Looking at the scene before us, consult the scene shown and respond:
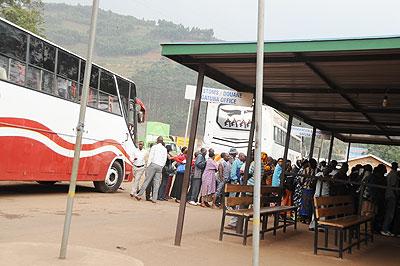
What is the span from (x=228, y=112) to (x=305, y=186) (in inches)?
555

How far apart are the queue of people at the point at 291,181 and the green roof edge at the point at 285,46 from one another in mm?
3065

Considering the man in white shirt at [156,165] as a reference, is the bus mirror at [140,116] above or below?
above

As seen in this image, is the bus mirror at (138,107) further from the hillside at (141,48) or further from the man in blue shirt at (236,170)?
the hillside at (141,48)

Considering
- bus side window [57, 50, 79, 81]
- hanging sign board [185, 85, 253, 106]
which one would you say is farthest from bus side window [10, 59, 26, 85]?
hanging sign board [185, 85, 253, 106]

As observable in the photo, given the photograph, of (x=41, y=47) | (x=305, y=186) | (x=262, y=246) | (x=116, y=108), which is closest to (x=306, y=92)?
(x=262, y=246)

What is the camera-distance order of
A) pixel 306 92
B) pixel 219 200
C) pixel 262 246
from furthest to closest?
pixel 219 200
pixel 306 92
pixel 262 246

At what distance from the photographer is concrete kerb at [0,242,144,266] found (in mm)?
5613

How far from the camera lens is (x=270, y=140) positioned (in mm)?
25453

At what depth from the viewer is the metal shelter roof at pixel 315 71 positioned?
20.6ft

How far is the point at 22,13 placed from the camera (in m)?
25.5

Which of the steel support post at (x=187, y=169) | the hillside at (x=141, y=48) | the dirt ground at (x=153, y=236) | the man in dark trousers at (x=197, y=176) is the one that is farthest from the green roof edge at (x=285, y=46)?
the hillside at (x=141, y=48)

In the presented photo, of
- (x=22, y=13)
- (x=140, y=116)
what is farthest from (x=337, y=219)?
(x=22, y=13)

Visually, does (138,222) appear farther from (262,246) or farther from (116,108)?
(116,108)

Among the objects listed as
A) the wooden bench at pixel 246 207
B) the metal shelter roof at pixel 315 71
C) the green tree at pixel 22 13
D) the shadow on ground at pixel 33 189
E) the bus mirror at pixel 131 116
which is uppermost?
the green tree at pixel 22 13
